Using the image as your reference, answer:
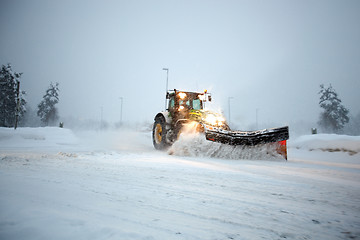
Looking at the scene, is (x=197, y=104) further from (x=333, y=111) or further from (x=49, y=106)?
(x=49, y=106)

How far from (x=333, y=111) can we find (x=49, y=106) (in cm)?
4684

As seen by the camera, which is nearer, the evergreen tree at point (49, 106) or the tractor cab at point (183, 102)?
the tractor cab at point (183, 102)

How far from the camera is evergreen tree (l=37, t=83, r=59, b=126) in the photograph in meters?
32.2

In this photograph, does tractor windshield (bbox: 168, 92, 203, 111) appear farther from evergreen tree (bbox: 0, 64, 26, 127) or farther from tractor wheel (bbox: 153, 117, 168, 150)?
evergreen tree (bbox: 0, 64, 26, 127)

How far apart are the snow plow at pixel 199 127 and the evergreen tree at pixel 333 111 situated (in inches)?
1050

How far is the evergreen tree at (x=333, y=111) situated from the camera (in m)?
25.0

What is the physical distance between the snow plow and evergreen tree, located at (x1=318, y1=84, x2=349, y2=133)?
26672mm

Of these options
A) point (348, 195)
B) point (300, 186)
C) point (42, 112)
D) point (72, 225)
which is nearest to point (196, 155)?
point (300, 186)

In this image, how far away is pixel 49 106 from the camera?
1277 inches

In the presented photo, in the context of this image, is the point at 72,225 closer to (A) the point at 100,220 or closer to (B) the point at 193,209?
(A) the point at 100,220

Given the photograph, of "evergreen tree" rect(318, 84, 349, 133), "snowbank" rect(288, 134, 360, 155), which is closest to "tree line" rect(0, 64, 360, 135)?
"evergreen tree" rect(318, 84, 349, 133)

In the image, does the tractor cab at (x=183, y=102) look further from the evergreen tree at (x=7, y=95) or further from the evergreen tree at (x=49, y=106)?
the evergreen tree at (x=49, y=106)

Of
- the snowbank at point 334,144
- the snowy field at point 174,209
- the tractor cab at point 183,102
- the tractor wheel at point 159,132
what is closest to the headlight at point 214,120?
the tractor cab at point 183,102

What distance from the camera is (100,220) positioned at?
3.43ft
